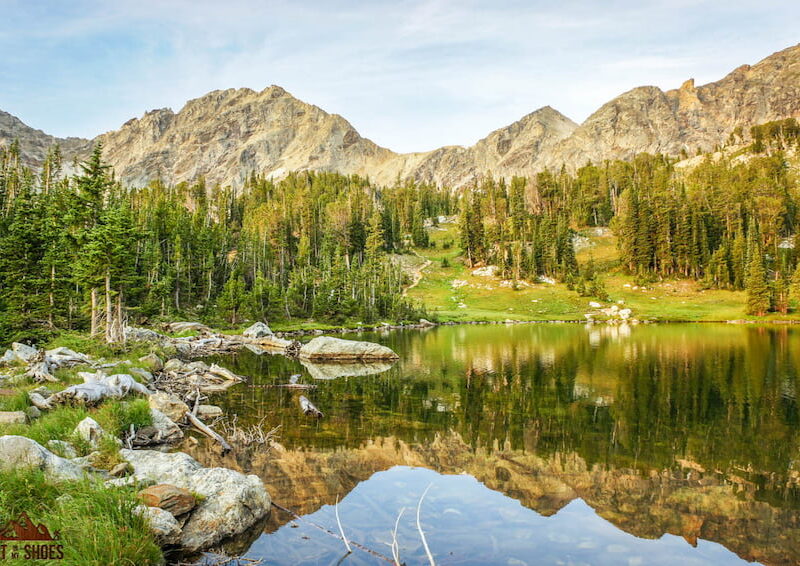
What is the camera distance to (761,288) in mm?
87125

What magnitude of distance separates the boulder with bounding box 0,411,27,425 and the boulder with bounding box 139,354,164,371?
15.3m

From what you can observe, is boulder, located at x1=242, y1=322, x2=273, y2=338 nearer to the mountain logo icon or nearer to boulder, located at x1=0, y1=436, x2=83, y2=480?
boulder, located at x1=0, y1=436, x2=83, y2=480

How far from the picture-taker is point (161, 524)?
28.8 feet

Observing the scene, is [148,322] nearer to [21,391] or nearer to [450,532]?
[21,391]

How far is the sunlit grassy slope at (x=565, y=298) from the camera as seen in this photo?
301ft

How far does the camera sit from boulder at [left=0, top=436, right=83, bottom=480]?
9.39m

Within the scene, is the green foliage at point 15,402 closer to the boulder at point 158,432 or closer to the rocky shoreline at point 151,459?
the rocky shoreline at point 151,459

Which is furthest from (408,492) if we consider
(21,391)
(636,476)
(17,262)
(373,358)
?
(17,262)

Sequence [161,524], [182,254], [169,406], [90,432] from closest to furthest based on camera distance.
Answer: [161,524], [90,432], [169,406], [182,254]

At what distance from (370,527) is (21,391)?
1417 centimetres

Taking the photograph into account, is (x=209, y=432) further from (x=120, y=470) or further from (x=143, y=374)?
(x=143, y=374)

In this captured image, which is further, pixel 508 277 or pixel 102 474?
pixel 508 277

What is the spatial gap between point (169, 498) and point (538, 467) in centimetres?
1066

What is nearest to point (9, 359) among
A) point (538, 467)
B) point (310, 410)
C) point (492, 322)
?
point (310, 410)
